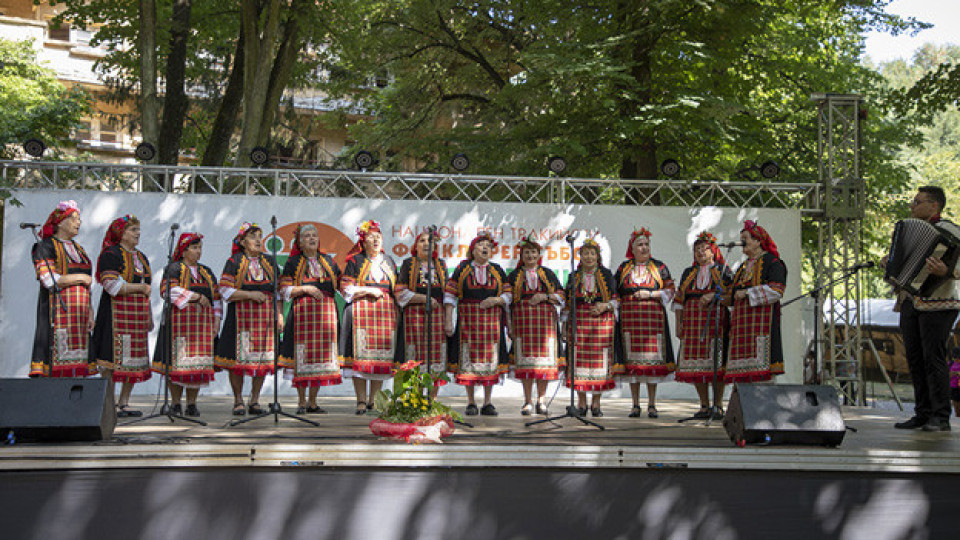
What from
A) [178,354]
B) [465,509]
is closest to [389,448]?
[465,509]

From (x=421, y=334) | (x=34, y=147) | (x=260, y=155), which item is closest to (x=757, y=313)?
(x=421, y=334)

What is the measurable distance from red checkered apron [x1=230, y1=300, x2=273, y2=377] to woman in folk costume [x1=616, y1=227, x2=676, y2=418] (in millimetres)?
2736

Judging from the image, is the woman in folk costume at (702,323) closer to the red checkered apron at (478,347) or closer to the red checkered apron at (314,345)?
the red checkered apron at (478,347)

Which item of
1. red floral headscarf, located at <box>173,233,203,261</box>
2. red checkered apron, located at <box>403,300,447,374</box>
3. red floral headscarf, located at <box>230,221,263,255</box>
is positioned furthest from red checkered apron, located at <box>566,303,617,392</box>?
red floral headscarf, located at <box>173,233,203,261</box>

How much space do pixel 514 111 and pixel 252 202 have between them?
20.4 feet

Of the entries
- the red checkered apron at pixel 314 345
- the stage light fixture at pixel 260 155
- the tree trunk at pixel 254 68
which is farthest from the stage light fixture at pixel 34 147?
the red checkered apron at pixel 314 345

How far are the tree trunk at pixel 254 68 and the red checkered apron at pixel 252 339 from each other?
5718 millimetres

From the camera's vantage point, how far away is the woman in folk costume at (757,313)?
6430mm

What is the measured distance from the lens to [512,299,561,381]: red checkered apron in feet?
22.1

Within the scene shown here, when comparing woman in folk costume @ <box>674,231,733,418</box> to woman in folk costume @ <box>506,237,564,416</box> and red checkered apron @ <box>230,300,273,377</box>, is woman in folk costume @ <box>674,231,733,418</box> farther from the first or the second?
red checkered apron @ <box>230,300,273,377</box>

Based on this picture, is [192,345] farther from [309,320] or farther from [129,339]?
[309,320]

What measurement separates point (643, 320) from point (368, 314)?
213 cm

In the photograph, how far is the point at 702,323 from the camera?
6.83 metres

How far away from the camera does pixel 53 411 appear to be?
15.4 ft
